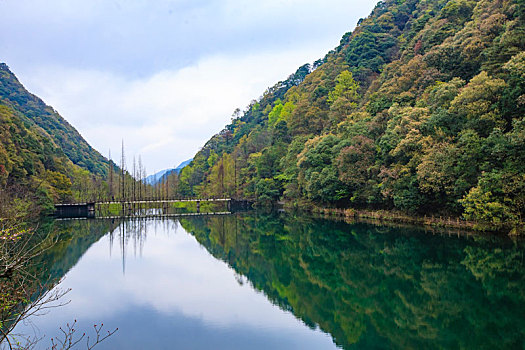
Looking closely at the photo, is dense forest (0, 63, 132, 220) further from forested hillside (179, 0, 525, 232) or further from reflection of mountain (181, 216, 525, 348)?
forested hillside (179, 0, 525, 232)

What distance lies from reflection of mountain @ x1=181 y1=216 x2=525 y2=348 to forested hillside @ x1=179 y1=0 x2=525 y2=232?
341 centimetres

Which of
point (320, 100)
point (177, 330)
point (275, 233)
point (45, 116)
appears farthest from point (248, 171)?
point (45, 116)

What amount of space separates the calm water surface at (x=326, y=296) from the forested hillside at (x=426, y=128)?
323 centimetres

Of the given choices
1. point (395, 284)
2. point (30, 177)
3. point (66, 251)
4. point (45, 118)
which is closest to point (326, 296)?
point (395, 284)

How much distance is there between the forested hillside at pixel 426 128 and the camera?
20.7 meters

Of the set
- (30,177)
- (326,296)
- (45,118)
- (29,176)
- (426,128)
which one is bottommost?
(326,296)

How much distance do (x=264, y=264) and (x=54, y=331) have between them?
1037 cm

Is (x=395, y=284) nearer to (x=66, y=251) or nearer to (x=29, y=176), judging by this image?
(x=66, y=251)

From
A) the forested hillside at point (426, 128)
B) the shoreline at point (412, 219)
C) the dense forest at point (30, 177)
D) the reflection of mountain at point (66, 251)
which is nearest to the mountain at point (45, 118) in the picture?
the dense forest at point (30, 177)

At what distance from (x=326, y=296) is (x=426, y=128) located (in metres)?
17.0

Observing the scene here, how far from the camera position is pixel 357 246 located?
2169 cm

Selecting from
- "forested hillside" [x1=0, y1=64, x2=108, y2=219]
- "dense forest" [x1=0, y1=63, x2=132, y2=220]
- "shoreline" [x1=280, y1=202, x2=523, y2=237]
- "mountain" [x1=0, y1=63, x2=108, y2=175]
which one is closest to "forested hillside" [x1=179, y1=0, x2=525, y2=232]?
"shoreline" [x1=280, y1=202, x2=523, y2=237]

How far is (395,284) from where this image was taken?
14.3 meters

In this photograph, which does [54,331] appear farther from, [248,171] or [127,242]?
[248,171]
